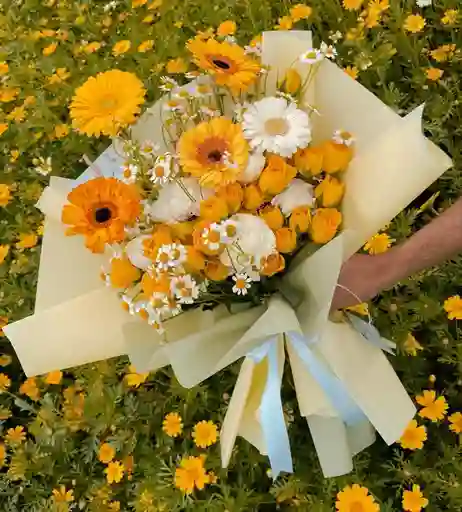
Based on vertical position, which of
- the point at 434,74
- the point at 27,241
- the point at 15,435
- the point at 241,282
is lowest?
the point at 15,435

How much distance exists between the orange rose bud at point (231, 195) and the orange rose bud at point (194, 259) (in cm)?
5

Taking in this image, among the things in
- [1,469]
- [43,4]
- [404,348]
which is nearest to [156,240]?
[404,348]

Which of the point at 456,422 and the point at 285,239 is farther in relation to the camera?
the point at 456,422

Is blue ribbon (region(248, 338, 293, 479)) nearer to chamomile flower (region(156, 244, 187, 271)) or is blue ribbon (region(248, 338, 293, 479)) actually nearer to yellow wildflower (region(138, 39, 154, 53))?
chamomile flower (region(156, 244, 187, 271))

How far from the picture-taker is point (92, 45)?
1722 mm

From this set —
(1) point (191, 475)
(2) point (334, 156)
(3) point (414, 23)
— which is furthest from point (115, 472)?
(3) point (414, 23)

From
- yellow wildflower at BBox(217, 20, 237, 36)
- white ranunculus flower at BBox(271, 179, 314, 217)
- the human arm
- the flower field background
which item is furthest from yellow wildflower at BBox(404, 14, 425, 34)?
white ranunculus flower at BBox(271, 179, 314, 217)

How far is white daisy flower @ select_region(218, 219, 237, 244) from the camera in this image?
0.62 metres

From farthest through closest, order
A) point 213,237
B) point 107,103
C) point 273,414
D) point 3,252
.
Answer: point 3,252 → point 273,414 → point 107,103 → point 213,237

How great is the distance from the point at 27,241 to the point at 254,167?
38.8 inches

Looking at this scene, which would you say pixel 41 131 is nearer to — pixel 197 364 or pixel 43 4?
pixel 43 4

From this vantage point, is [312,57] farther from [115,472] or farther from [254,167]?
[115,472]

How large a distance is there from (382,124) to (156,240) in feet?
0.92

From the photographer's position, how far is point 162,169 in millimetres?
667
